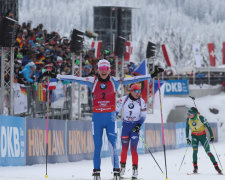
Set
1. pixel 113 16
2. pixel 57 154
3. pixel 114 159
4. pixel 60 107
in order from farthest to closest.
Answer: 1. pixel 113 16
2. pixel 60 107
3. pixel 57 154
4. pixel 114 159

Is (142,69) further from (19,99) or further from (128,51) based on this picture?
(19,99)

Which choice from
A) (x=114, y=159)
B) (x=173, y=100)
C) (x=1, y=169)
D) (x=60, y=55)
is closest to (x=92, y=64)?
(x=60, y=55)

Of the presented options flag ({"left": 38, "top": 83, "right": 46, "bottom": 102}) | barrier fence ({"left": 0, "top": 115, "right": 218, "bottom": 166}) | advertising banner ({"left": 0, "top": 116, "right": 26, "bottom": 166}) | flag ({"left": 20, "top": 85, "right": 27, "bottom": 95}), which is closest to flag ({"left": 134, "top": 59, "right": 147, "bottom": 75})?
barrier fence ({"left": 0, "top": 115, "right": 218, "bottom": 166})

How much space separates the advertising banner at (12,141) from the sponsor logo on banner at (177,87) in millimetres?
31475

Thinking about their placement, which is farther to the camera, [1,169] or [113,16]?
[113,16]

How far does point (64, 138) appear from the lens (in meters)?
15.7

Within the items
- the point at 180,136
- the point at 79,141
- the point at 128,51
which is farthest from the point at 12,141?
the point at 180,136

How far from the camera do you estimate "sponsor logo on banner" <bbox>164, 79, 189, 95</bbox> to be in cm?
4334

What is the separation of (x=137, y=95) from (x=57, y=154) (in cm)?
559

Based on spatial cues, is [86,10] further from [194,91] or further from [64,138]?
[64,138]

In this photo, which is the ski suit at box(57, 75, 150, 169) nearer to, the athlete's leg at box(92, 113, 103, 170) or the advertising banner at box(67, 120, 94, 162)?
the athlete's leg at box(92, 113, 103, 170)

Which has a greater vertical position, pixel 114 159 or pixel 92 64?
pixel 92 64

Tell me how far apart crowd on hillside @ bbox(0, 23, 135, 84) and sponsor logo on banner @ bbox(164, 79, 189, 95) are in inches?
799

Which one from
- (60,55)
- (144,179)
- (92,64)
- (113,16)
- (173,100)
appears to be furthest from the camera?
(113,16)
